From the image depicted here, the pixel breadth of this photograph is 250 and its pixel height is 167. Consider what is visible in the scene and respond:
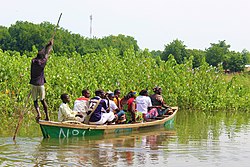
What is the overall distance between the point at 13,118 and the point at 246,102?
1236 cm

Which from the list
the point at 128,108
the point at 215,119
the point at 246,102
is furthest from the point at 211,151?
the point at 246,102

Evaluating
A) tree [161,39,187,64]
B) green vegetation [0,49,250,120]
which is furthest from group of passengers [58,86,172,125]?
tree [161,39,187,64]

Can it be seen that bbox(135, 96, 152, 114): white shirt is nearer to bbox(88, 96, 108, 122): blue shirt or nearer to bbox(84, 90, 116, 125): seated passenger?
bbox(84, 90, 116, 125): seated passenger

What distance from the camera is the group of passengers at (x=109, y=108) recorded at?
42.0 feet

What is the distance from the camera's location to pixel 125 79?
21.1m

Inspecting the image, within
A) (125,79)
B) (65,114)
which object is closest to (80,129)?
(65,114)

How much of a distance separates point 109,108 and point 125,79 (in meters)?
7.17

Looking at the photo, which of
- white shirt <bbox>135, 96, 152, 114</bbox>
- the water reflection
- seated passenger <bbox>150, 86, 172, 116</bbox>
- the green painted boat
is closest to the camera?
the water reflection

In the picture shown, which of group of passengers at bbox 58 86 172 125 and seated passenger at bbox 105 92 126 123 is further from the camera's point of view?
seated passenger at bbox 105 92 126 123

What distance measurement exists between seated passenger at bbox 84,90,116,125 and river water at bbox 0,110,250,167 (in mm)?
469

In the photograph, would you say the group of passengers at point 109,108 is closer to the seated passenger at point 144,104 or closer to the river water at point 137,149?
Result: the seated passenger at point 144,104

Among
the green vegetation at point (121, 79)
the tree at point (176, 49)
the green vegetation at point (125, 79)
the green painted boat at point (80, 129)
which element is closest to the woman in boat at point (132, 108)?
the green painted boat at point (80, 129)

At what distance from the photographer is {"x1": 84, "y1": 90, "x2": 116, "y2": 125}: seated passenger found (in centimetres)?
1298

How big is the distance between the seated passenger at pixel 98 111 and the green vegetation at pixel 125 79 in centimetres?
341
